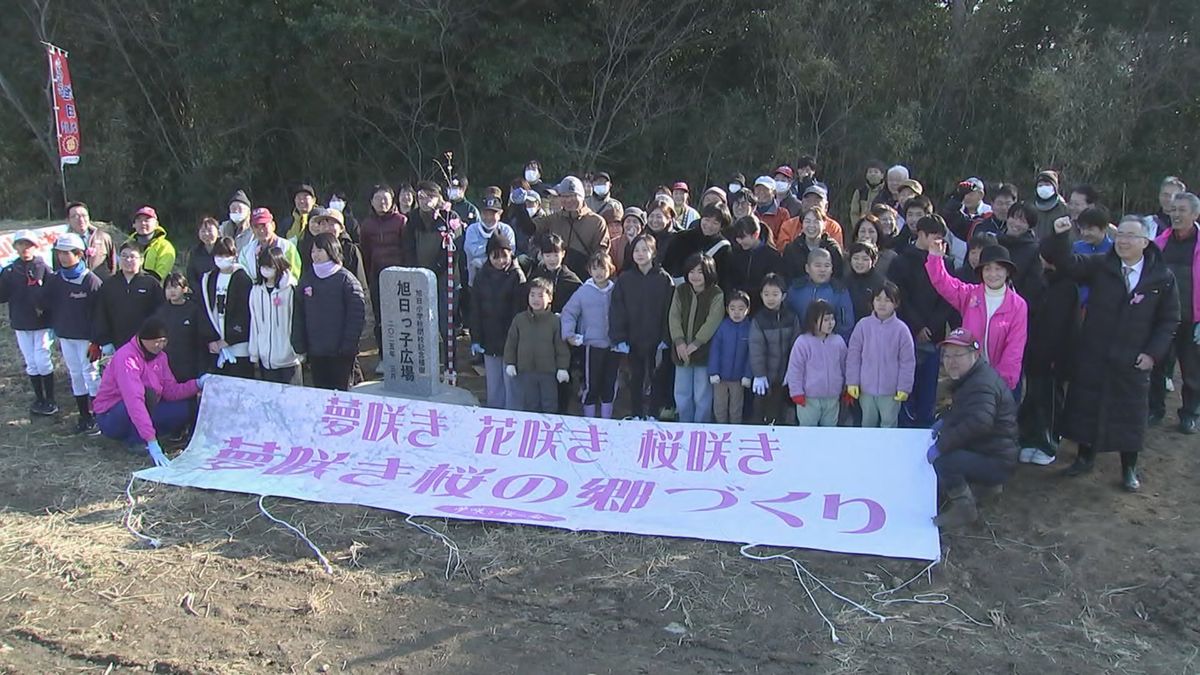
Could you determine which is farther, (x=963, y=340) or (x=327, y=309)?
(x=327, y=309)

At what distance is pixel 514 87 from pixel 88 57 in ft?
27.4

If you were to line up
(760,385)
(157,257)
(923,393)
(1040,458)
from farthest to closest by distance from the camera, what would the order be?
(157,257) → (923,393) → (760,385) → (1040,458)

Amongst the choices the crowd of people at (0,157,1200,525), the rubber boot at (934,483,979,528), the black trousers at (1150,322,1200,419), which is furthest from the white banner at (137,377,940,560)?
the black trousers at (1150,322,1200,419)

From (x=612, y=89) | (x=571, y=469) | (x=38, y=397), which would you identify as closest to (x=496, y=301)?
(x=571, y=469)

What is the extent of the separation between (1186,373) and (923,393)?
205cm

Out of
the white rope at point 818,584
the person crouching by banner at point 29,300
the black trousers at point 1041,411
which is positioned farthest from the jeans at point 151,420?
the black trousers at point 1041,411

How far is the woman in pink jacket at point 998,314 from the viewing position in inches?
230

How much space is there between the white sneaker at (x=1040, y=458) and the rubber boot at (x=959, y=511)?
1288 millimetres

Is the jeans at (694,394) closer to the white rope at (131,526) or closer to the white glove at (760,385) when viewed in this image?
the white glove at (760,385)

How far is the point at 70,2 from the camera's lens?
17.2 metres

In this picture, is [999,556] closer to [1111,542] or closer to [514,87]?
[1111,542]

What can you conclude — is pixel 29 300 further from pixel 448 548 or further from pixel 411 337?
pixel 448 548

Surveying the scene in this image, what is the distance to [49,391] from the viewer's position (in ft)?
25.8

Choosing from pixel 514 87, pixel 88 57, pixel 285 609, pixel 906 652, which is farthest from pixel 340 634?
pixel 88 57
